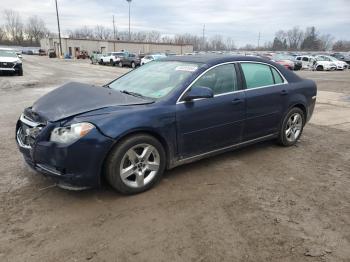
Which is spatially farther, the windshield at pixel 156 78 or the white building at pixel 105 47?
the white building at pixel 105 47

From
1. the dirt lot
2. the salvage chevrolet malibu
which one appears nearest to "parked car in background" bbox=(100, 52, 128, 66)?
the salvage chevrolet malibu

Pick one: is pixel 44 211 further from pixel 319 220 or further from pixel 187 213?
pixel 319 220

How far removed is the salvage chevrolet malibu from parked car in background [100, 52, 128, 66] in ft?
119

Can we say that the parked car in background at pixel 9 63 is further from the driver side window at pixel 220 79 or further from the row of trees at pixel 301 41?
the row of trees at pixel 301 41

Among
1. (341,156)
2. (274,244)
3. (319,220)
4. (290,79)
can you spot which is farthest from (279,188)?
(290,79)

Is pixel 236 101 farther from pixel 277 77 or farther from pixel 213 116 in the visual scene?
pixel 277 77

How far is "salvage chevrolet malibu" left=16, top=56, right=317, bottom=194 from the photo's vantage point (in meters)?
3.53

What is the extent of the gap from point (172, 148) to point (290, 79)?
275 centimetres

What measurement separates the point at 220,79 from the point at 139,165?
1726 millimetres

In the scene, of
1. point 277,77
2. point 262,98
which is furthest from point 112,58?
point 262,98

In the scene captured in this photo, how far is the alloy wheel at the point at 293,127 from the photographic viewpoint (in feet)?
18.9

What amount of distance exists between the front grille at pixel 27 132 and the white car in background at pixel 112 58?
36.8 metres

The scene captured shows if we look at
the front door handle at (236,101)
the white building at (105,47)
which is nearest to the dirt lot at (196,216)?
the front door handle at (236,101)

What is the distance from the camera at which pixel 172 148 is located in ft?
13.6
